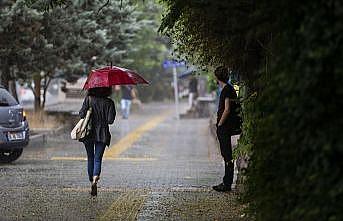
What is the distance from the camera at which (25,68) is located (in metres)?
21.0

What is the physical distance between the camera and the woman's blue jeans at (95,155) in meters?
10.6

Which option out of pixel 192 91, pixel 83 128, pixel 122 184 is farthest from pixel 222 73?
pixel 192 91

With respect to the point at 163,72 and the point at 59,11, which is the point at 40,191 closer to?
the point at 59,11

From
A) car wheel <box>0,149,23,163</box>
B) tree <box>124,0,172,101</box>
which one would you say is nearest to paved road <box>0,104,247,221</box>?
car wheel <box>0,149,23,163</box>

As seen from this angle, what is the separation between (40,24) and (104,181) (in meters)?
8.10

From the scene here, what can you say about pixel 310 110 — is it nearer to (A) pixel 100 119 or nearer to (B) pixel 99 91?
(A) pixel 100 119

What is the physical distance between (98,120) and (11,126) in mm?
4538

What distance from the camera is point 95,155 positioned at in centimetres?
1077

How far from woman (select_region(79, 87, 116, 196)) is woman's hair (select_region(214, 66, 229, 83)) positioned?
1.59 meters

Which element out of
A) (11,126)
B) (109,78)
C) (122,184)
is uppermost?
(109,78)

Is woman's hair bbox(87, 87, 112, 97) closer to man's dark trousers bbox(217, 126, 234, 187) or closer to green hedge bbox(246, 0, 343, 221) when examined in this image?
man's dark trousers bbox(217, 126, 234, 187)

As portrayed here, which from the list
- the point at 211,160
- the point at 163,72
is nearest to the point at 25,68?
the point at 211,160

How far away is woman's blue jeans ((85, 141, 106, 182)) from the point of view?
1065 centimetres

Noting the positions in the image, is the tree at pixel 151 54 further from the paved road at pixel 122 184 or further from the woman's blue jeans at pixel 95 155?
the woman's blue jeans at pixel 95 155
